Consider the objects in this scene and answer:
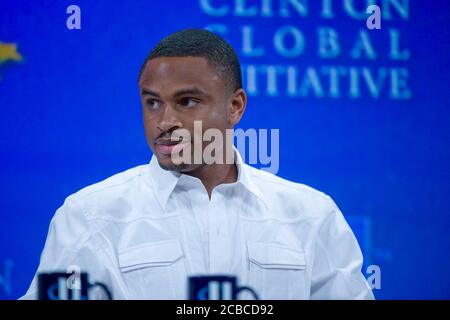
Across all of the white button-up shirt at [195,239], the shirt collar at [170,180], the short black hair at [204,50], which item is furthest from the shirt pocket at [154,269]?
the short black hair at [204,50]

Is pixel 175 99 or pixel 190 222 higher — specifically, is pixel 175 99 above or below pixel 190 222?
above

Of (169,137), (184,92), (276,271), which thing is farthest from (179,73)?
(276,271)

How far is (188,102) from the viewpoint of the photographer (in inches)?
73.0

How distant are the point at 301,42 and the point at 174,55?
0.38m

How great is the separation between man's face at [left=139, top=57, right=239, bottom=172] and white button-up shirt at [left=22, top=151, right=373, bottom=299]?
0.07 meters

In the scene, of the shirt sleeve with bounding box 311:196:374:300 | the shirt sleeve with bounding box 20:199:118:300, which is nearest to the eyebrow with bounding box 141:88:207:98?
the shirt sleeve with bounding box 20:199:118:300

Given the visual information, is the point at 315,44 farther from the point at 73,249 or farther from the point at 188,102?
the point at 73,249

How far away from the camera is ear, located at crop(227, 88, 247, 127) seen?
195 cm

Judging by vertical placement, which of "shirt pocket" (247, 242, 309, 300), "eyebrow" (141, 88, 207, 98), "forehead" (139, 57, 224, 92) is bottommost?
"shirt pocket" (247, 242, 309, 300)

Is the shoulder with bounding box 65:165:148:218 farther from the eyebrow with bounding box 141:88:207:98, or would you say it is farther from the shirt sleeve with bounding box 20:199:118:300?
the eyebrow with bounding box 141:88:207:98

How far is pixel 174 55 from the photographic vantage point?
6.01ft

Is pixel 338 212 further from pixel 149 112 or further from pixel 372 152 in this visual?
pixel 149 112

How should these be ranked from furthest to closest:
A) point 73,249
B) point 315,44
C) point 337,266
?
point 315,44 < point 337,266 < point 73,249

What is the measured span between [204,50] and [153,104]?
18 cm
